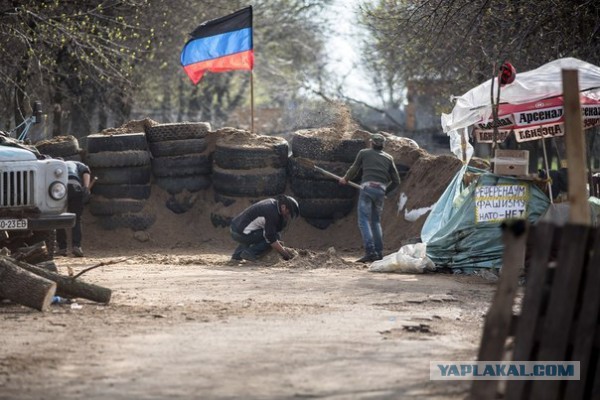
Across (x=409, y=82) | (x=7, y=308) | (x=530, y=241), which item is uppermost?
(x=409, y=82)

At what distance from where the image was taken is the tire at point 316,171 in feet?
58.0

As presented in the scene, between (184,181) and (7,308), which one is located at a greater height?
(184,181)

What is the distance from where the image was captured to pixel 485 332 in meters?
5.98

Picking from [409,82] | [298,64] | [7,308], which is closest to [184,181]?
[7,308]

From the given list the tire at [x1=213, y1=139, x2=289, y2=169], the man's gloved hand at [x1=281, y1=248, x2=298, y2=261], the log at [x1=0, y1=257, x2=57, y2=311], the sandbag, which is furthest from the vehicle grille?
the tire at [x1=213, y1=139, x2=289, y2=169]

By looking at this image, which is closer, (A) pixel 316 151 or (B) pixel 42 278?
(B) pixel 42 278

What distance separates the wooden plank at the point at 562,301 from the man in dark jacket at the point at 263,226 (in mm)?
8385

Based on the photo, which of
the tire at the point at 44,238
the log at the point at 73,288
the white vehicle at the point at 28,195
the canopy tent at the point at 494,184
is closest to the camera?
the log at the point at 73,288

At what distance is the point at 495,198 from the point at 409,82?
20055 mm

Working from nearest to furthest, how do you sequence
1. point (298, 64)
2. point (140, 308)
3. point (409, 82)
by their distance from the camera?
point (140, 308)
point (409, 82)
point (298, 64)

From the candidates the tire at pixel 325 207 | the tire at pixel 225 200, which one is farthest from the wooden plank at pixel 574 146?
the tire at pixel 225 200

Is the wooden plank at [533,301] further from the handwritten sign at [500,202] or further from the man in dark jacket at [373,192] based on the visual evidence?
the man in dark jacket at [373,192]

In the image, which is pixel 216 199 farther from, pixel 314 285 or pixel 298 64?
pixel 298 64

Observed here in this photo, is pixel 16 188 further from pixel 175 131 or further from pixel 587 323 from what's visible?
pixel 587 323
